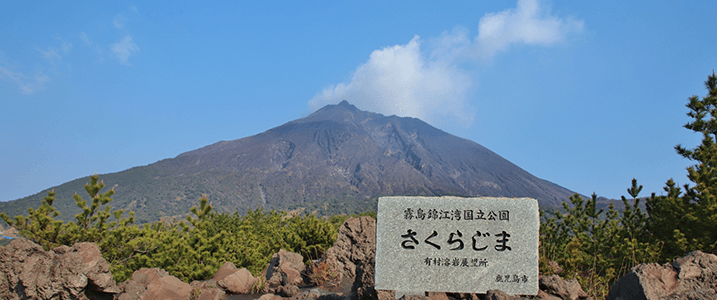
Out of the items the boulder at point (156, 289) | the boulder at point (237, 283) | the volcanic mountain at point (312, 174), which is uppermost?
the volcanic mountain at point (312, 174)

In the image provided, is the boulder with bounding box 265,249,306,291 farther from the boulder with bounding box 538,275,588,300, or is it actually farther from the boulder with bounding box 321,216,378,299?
the boulder with bounding box 538,275,588,300

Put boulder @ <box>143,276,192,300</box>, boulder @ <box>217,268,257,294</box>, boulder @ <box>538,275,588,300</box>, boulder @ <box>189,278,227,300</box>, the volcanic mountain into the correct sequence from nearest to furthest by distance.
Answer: boulder @ <box>143,276,192,300</box>
boulder @ <box>538,275,588,300</box>
boulder @ <box>189,278,227,300</box>
boulder @ <box>217,268,257,294</box>
the volcanic mountain

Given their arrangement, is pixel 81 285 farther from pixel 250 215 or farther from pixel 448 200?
pixel 250 215

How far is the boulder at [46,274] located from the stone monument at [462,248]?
3924 millimetres

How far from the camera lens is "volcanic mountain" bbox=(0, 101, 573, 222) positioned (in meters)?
88.8

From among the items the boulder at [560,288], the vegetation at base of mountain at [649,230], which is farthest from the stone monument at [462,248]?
the vegetation at base of mountain at [649,230]

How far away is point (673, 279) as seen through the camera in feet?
17.3

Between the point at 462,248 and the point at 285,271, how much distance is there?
3827 millimetres

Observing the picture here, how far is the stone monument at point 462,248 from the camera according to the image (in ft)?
18.4

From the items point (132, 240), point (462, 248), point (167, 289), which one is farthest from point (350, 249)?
point (132, 240)

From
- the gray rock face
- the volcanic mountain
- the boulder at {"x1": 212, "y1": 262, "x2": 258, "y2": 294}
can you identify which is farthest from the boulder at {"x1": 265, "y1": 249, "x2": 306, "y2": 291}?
the volcanic mountain

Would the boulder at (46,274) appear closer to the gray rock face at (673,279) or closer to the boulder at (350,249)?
the boulder at (350,249)

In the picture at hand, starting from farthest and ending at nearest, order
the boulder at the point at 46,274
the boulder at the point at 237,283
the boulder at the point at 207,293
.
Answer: the boulder at the point at 237,283
the boulder at the point at 207,293
the boulder at the point at 46,274

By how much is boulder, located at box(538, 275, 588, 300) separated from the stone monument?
2.29ft
